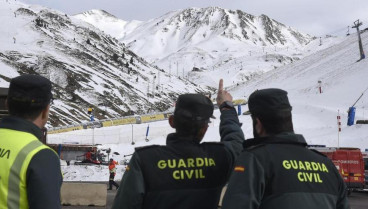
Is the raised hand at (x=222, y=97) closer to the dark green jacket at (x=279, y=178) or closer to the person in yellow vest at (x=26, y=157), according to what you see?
the dark green jacket at (x=279, y=178)

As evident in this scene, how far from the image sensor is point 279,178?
2990 mm

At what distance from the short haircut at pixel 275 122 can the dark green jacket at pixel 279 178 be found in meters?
0.07

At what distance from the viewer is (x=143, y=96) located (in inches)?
5172

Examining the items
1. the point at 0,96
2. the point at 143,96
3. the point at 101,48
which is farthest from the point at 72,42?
the point at 0,96

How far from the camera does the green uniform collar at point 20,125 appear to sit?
308 centimetres

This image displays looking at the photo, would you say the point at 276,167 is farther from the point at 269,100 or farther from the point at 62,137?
the point at 62,137

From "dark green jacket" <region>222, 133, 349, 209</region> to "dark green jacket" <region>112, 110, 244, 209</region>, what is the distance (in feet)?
1.71

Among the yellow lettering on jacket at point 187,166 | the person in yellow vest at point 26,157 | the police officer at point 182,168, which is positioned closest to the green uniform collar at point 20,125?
the person in yellow vest at point 26,157

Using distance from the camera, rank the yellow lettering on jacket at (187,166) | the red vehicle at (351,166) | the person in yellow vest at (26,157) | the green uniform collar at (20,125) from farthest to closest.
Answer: the red vehicle at (351,166)
the yellow lettering on jacket at (187,166)
the green uniform collar at (20,125)
the person in yellow vest at (26,157)

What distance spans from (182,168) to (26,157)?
115 centimetres

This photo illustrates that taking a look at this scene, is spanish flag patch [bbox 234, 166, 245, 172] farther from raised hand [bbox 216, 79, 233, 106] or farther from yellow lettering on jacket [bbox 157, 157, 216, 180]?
raised hand [bbox 216, 79, 233, 106]

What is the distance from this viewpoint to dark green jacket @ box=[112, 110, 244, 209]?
3262mm

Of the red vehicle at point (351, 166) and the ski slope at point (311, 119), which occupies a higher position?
the ski slope at point (311, 119)

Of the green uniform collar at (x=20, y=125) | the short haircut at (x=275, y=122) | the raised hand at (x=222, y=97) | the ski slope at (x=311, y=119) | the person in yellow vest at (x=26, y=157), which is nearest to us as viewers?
the person in yellow vest at (x=26, y=157)
